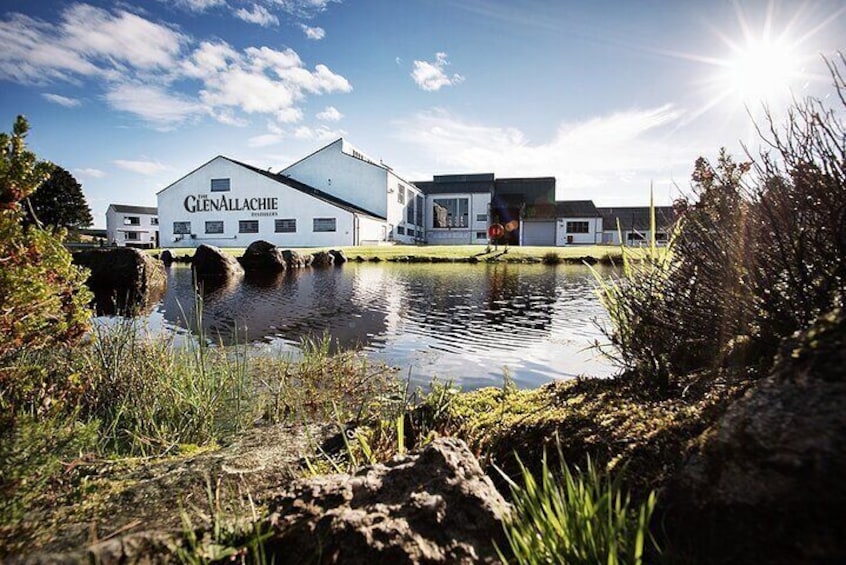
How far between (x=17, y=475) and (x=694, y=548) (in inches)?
99.8

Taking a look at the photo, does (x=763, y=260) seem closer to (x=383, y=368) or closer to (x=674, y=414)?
(x=674, y=414)

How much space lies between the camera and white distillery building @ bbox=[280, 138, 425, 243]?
50781 millimetres

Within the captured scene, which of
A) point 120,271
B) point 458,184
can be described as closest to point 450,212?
point 458,184

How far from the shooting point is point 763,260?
3045 mm

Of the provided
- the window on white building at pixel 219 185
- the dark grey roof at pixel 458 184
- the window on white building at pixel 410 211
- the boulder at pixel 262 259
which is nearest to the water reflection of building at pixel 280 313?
the boulder at pixel 262 259

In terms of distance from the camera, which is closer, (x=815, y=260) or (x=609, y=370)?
(x=815, y=260)

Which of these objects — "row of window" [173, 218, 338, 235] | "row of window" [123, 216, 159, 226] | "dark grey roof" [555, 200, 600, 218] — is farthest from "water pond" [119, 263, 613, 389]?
"row of window" [123, 216, 159, 226]

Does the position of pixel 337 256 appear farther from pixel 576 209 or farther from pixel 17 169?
pixel 576 209

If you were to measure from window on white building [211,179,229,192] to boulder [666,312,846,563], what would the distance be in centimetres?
5198

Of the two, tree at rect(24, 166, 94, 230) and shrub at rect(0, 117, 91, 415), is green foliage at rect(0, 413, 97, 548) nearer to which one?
shrub at rect(0, 117, 91, 415)

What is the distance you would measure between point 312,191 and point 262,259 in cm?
2441

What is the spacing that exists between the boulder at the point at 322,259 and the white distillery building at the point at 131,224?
59907mm

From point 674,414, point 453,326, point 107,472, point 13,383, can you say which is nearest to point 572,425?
point 674,414

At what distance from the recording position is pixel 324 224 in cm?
4544
